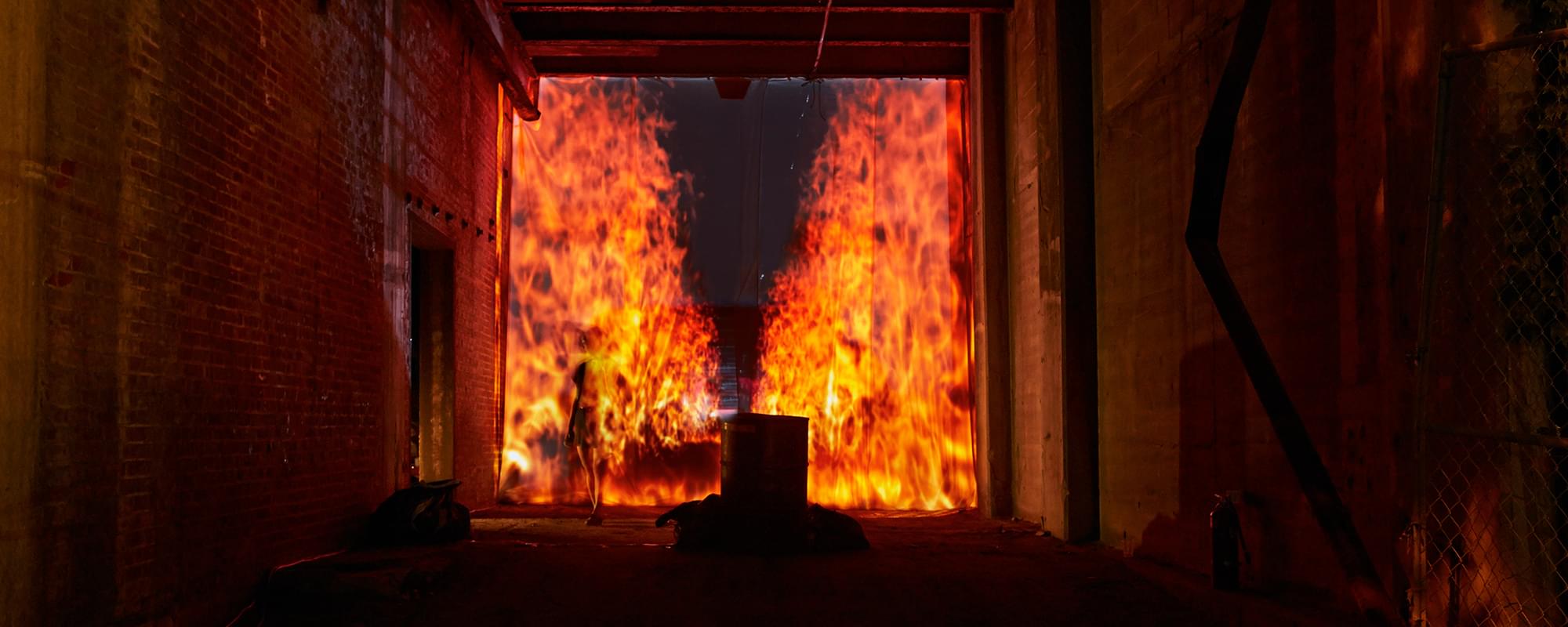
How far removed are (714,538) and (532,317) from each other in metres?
6.48

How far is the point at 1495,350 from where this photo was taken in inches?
168

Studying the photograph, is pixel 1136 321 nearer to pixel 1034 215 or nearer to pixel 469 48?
pixel 1034 215

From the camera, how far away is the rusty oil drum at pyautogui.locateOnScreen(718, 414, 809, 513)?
→ 329 inches

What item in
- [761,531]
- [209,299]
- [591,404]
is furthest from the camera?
[591,404]

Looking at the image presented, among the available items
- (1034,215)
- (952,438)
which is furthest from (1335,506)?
(952,438)

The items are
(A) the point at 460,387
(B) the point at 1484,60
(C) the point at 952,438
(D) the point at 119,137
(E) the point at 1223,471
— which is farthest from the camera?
(C) the point at 952,438

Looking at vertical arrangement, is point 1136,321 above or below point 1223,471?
above

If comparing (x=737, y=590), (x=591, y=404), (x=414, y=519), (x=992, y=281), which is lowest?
(x=737, y=590)

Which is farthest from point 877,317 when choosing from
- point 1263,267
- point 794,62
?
point 1263,267

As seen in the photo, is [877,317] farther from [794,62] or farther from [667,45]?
[667,45]

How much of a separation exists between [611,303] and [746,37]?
3.89 meters

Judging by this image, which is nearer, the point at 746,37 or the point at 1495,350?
the point at 1495,350

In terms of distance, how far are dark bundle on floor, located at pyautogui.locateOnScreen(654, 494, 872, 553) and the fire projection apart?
17.4ft

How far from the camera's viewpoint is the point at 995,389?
11523 millimetres
